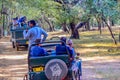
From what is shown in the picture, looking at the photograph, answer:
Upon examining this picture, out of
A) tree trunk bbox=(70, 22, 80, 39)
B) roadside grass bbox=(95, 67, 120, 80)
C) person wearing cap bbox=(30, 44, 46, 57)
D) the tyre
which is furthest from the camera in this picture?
tree trunk bbox=(70, 22, 80, 39)

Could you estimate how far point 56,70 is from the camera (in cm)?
838

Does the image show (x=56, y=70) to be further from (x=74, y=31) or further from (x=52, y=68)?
(x=74, y=31)

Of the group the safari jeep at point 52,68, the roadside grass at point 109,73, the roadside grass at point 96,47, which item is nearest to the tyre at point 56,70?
the safari jeep at point 52,68

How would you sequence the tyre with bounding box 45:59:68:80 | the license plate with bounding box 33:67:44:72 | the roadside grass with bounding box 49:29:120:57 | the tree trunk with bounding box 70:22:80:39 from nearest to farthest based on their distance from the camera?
the tyre with bounding box 45:59:68:80
the license plate with bounding box 33:67:44:72
the roadside grass with bounding box 49:29:120:57
the tree trunk with bounding box 70:22:80:39

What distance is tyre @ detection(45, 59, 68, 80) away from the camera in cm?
835

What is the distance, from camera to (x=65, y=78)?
846 cm

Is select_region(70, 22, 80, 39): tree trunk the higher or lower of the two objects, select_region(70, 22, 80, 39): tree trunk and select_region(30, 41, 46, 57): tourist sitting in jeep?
the lower

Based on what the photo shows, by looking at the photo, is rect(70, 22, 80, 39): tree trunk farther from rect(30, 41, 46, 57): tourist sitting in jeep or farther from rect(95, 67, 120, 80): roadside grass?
rect(30, 41, 46, 57): tourist sitting in jeep

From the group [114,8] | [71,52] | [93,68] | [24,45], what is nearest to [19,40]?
[24,45]

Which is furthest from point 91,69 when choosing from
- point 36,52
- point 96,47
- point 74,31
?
point 74,31

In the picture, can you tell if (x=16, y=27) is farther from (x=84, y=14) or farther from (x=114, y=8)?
(x=114, y=8)

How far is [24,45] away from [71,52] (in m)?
13.9

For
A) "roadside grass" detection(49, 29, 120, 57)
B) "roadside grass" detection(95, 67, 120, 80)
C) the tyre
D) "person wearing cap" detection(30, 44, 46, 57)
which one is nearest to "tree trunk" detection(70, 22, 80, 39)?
"roadside grass" detection(49, 29, 120, 57)

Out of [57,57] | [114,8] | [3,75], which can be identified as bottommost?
[3,75]
